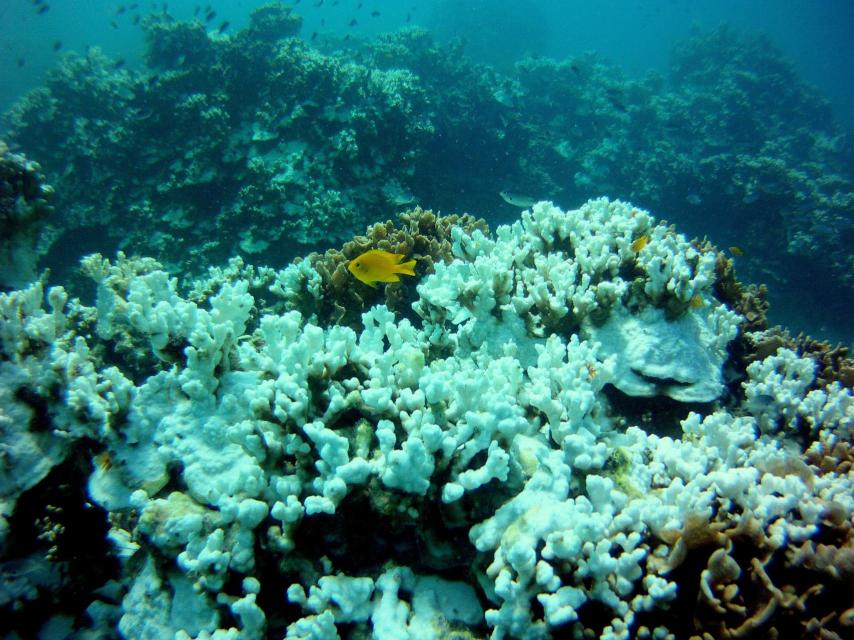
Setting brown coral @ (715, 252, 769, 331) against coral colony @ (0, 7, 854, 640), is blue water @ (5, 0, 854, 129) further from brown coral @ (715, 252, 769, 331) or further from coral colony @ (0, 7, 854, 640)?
coral colony @ (0, 7, 854, 640)

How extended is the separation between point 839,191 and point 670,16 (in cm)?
8321

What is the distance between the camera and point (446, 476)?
2.29 meters

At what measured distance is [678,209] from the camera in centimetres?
1525

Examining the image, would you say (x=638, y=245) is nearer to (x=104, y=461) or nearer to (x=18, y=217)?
(x=104, y=461)

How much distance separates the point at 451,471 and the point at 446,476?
42 millimetres

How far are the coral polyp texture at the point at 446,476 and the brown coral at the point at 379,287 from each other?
116 cm

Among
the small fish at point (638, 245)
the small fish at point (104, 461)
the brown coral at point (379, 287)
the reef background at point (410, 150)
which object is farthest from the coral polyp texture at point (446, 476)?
the reef background at point (410, 150)

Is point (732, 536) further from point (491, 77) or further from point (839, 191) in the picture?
point (839, 191)

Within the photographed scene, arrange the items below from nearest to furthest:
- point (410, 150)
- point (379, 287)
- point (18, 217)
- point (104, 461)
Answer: point (104, 461) → point (379, 287) → point (18, 217) → point (410, 150)

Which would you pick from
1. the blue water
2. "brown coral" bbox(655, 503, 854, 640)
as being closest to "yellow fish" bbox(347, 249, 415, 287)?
"brown coral" bbox(655, 503, 854, 640)

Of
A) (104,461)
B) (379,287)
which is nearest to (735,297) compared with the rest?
(379,287)

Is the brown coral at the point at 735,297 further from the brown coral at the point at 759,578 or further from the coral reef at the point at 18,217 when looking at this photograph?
the coral reef at the point at 18,217

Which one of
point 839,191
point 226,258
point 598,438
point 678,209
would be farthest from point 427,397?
point 839,191

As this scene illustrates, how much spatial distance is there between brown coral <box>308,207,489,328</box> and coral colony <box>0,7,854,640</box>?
0.73 meters
